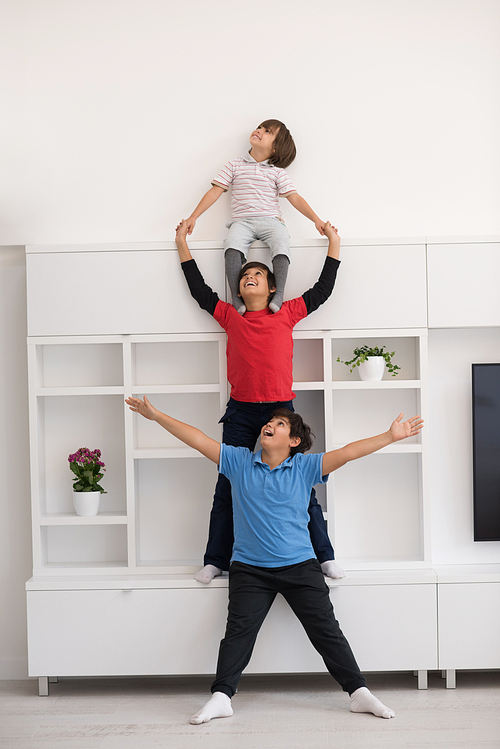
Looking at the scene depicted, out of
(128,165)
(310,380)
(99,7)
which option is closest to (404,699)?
(310,380)

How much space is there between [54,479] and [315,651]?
1.21 m

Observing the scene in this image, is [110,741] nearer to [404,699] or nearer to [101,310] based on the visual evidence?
[404,699]

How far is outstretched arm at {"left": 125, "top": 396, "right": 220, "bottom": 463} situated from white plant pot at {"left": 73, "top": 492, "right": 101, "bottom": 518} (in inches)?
17.8

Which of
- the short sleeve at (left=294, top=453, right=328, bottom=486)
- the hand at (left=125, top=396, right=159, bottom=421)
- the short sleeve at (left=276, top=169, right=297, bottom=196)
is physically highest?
the short sleeve at (left=276, top=169, right=297, bottom=196)

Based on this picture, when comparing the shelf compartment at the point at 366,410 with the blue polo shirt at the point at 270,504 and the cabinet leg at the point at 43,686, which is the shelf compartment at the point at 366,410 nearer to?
the blue polo shirt at the point at 270,504

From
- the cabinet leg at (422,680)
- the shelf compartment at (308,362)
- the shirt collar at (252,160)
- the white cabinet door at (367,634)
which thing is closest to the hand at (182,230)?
the shirt collar at (252,160)

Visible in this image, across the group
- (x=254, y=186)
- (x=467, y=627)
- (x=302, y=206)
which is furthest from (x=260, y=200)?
(x=467, y=627)

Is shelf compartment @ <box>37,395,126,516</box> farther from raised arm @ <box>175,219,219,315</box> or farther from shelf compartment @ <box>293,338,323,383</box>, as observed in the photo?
shelf compartment @ <box>293,338,323,383</box>

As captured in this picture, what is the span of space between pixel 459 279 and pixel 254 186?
33.5 inches

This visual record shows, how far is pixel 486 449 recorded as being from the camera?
246 cm

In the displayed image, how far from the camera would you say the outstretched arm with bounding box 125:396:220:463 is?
211 cm

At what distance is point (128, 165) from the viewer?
→ 100 inches

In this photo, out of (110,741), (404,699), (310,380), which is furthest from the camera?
(310,380)

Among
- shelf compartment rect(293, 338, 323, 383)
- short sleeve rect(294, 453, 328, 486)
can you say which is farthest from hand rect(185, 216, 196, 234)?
short sleeve rect(294, 453, 328, 486)
